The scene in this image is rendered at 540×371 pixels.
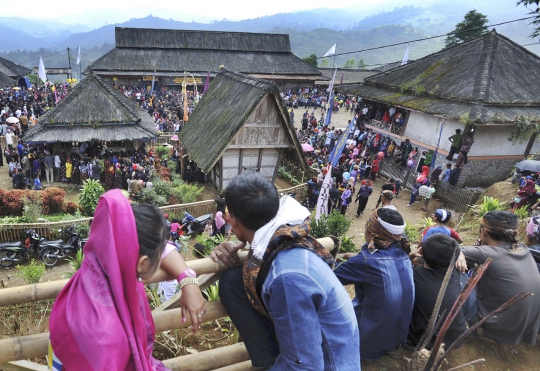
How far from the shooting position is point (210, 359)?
2377 mm

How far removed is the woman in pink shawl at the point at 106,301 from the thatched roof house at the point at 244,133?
35.6 ft

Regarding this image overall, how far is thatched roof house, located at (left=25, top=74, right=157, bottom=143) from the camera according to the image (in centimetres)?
1532

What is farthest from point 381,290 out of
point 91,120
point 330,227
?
point 91,120

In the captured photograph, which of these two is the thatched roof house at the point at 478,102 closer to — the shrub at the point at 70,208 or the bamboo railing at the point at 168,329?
the bamboo railing at the point at 168,329

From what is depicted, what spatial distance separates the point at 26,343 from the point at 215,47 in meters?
40.0

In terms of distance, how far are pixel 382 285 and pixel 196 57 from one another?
37.7 metres

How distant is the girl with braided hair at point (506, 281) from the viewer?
3242 mm

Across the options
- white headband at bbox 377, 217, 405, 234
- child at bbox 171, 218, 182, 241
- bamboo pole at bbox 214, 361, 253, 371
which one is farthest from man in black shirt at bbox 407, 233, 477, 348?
child at bbox 171, 218, 182, 241

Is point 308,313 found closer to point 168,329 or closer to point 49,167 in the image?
point 168,329

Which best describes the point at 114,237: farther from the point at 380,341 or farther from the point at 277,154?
the point at 277,154

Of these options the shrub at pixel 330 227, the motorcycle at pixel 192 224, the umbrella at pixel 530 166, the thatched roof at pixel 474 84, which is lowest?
the motorcycle at pixel 192 224

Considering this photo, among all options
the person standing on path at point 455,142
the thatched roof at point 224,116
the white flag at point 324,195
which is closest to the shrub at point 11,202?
the thatched roof at point 224,116

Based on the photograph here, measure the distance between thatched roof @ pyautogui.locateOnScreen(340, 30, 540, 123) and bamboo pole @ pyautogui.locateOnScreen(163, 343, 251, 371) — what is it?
1432 centimetres

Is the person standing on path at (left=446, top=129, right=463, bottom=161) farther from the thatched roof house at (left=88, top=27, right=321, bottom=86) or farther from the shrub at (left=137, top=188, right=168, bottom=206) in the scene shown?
the thatched roof house at (left=88, top=27, right=321, bottom=86)
